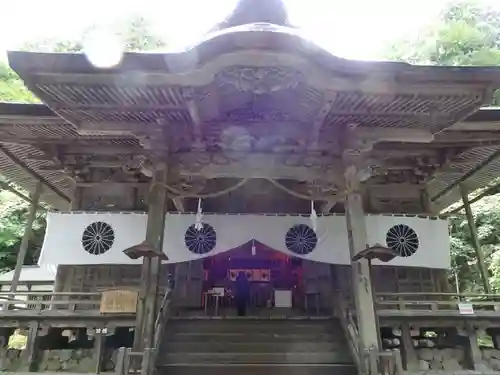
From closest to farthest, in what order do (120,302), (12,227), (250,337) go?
(120,302), (250,337), (12,227)

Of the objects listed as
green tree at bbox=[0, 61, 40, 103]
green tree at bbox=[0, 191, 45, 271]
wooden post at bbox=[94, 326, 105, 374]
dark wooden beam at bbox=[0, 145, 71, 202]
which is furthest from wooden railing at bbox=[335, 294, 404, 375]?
green tree at bbox=[0, 191, 45, 271]

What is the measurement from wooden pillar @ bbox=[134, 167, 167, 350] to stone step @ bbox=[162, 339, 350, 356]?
1175mm

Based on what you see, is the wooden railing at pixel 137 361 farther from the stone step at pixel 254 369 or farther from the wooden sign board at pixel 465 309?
the wooden sign board at pixel 465 309

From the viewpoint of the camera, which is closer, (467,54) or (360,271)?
(360,271)

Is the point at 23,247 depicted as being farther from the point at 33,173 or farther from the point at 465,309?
the point at 465,309

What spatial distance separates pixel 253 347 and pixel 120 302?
2455 mm

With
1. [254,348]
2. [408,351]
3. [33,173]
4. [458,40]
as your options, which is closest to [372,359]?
[408,351]

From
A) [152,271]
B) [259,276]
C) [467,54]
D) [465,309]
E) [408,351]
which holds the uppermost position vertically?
[467,54]

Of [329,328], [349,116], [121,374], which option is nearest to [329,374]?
[329,328]

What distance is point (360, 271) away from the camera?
6945 mm

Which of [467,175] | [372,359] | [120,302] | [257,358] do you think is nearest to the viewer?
[372,359]

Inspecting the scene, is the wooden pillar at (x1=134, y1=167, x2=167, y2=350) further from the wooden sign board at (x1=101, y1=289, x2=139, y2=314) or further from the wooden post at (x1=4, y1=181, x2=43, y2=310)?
the wooden post at (x1=4, y1=181, x2=43, y2=310)

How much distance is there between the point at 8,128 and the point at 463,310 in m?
8.72

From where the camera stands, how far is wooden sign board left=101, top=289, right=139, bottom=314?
717cm
